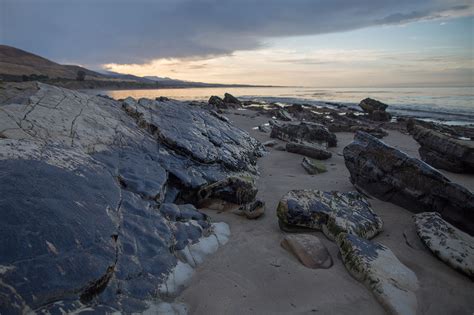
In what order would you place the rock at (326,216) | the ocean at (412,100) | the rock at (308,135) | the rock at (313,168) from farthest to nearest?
1. the ocean at (412,100)
2. the rock at (308,135)
3. the rock at (313,168)
4. the rock at (326,216)

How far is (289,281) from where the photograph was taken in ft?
10.1

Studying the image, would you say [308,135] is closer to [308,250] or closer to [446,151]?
[446,151]

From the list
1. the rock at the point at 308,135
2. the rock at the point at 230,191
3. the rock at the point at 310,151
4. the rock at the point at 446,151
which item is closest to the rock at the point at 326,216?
the rock at the point at 230,191

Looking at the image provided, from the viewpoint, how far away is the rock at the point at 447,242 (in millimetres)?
3303

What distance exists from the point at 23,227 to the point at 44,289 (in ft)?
1.81

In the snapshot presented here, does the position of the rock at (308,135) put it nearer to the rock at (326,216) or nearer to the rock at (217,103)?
the rock at (326,216)

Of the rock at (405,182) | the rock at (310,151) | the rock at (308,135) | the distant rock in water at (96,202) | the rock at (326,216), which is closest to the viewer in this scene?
the distant rock in water at (96,202)

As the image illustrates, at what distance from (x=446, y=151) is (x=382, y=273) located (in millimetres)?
6301

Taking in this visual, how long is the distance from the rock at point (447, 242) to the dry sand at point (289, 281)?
0.29ft

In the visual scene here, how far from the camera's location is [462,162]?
7.45 meters

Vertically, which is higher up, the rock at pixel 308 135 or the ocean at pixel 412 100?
the rock at pixel 308 135

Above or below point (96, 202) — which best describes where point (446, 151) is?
below

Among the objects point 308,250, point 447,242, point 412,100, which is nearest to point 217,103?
point 308,250

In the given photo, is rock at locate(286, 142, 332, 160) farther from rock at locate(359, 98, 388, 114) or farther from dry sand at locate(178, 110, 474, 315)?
rock at locate(359, 98, 388, 114)
